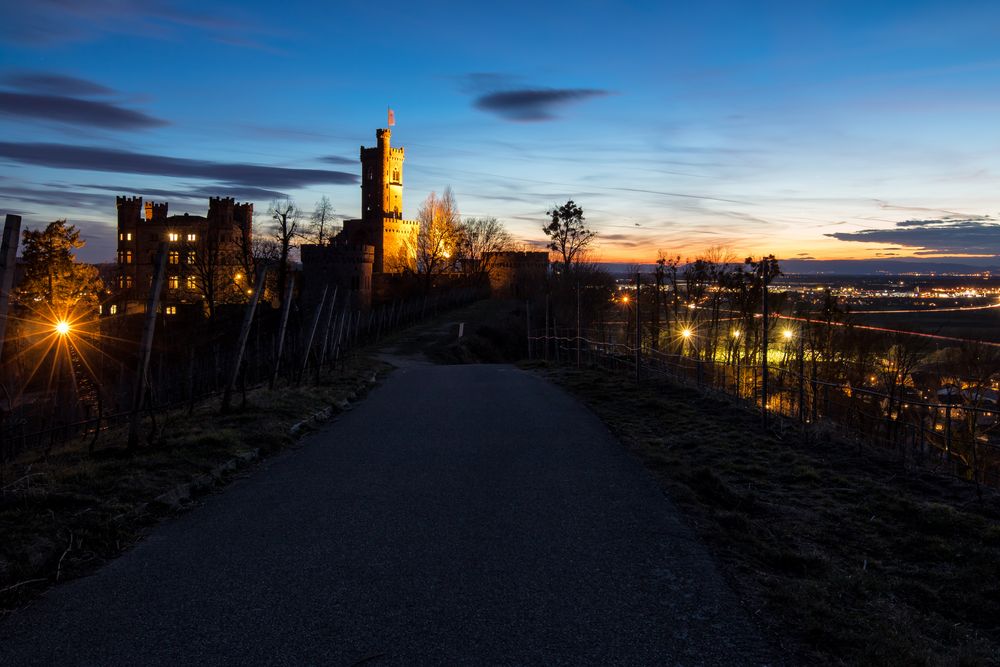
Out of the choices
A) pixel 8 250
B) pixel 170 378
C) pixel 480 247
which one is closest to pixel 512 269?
pixel 480 247

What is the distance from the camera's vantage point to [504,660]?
13.5 ft

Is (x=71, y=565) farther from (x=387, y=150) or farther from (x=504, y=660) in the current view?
(x=387, y=150)

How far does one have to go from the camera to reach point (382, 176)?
122875 millimetres

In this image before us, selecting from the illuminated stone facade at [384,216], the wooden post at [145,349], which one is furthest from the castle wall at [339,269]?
the wooden post at [145,349]

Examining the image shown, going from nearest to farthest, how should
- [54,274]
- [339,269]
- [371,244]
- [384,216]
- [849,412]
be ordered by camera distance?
[849,412], [54,274], [339,269], [371,244], [384,216]

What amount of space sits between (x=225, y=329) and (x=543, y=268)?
65.7 metres

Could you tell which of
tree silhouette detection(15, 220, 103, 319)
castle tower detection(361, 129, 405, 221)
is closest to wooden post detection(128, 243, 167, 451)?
tree silhouette detection(15, 220, 103, 319)

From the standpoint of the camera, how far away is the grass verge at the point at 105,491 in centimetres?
560

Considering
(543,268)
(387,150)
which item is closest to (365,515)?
(543,268)

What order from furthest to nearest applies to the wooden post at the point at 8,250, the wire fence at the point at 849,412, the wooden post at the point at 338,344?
the wooden post at the point at 338,344
the wire fence at the point at 849,412
the wooden post at the point at 8,250

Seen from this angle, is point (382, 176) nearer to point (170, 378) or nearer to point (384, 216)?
point (384, 216)

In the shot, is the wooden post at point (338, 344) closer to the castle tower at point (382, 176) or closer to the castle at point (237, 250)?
the castle at point (237, 250)

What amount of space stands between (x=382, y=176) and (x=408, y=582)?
403ft

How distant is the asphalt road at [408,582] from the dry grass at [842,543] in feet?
1.24
